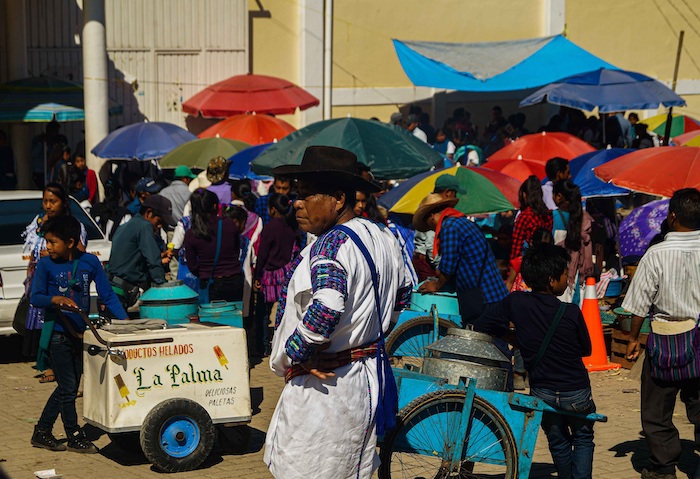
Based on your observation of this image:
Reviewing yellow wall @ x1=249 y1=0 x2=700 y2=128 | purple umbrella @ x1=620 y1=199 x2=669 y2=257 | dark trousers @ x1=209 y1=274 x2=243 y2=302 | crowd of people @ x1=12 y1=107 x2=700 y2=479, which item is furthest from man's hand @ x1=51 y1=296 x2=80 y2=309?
yellow wall @ x1=249 y1=0 x2=700 y2=128

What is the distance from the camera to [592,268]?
11305 millimetres

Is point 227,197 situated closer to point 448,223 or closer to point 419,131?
point 448,223

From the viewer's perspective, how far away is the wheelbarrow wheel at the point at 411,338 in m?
9.48

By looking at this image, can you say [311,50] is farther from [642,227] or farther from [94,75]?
[642,227]

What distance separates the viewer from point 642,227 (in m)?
11.5

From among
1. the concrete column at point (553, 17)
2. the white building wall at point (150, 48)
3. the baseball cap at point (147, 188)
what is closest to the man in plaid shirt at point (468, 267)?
the baseball cap at point (147, 188)

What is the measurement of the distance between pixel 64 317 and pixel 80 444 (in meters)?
0.90

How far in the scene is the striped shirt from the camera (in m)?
7.02

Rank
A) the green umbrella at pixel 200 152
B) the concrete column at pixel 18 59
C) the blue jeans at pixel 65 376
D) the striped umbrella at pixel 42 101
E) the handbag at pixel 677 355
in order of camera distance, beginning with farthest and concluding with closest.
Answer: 1. the concrete column at pixel 18 59
2. the striped umbrella at pixel 42 101
3. the green umbrella at pixel 200 152
4. the blue jeans at pixel 65 376
5. the handbag at pixel 677 355

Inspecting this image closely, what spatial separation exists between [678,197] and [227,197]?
683 centimetres

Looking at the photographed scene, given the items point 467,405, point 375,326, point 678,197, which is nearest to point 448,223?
point 678,197

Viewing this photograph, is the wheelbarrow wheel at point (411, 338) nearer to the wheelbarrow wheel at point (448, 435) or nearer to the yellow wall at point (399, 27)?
Result: the wheelbarrow wheel at point (448, 435)

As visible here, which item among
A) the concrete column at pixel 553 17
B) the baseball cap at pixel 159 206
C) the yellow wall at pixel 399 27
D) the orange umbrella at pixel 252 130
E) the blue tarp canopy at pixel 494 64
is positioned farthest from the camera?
the concrete column at pixel 553 17

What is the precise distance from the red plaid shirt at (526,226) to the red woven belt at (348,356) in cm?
592
